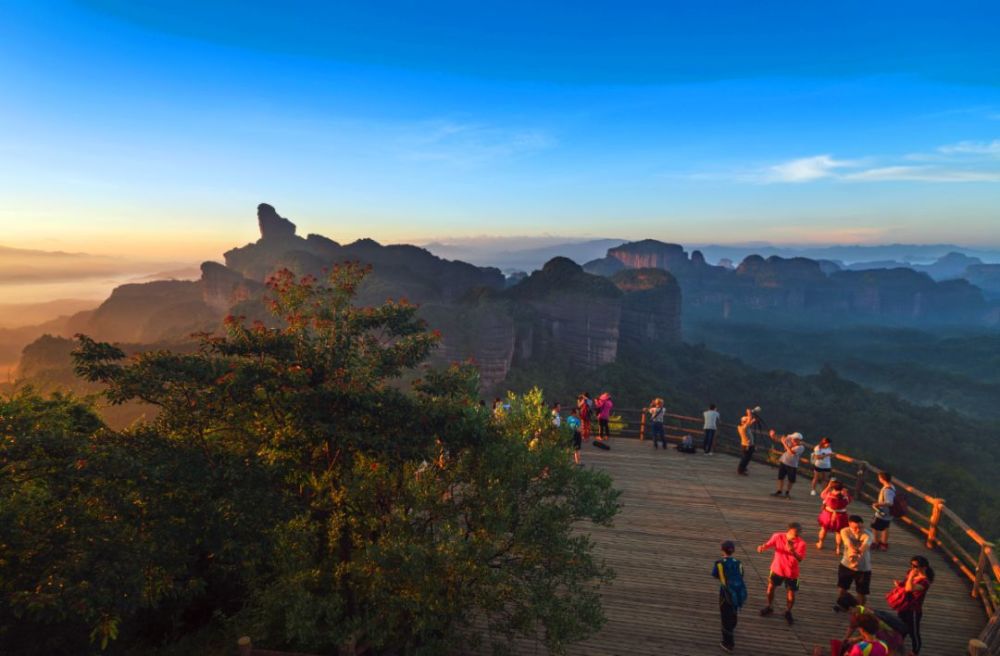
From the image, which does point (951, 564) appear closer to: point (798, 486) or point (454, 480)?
point (798, 486)

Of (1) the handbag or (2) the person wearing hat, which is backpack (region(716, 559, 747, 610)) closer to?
(1) the handbag

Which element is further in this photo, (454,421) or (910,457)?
(910,457)

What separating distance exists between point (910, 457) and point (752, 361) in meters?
91.3

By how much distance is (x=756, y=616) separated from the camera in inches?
327

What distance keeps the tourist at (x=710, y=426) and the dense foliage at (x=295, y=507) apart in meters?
9.01

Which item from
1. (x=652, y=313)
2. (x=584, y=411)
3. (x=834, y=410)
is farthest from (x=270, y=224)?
(x=584, y=411)

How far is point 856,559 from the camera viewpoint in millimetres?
8250

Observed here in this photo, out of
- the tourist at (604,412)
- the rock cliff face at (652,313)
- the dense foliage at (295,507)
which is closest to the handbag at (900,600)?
the dense foliage at (295,507)

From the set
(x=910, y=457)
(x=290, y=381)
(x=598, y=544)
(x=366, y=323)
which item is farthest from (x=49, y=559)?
(x=910, y=457)

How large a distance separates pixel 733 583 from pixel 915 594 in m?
2.41

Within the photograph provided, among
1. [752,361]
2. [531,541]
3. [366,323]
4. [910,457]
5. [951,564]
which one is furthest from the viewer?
[752,361]

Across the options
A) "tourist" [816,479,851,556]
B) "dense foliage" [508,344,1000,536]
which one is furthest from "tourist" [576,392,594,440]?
"dense foliage" [508,344,1000,536]

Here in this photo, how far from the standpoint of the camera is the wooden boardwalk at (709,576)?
25.5 ft

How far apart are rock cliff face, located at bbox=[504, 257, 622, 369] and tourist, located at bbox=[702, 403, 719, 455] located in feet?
228
